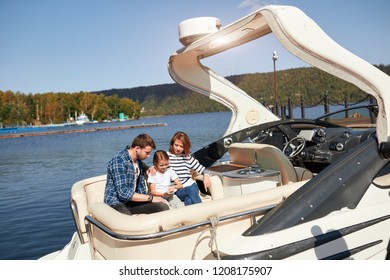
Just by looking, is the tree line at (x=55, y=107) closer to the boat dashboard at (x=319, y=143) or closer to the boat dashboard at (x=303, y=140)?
the boat dashboard at (x=303, y=140)

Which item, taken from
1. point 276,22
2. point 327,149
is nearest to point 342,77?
point 276,22

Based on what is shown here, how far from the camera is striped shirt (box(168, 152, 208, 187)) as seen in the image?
3602 mm

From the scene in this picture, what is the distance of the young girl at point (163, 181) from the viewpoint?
3236 millimetres

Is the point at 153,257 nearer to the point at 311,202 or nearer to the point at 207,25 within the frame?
the point at 311,202

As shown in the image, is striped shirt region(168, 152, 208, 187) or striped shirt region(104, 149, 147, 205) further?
striped shirt region(168, 152, 208, 187)

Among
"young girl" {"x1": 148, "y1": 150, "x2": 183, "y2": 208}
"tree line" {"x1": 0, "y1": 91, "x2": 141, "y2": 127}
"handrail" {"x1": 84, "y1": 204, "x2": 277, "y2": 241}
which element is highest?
"tree line" {"x1": 0, "y1": 91, "x2": 141, "y2": 127}

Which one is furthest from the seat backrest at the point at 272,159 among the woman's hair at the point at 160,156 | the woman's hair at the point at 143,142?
the woman's hair at the point at 143,142

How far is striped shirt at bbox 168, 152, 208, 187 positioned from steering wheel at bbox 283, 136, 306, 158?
1006 mm

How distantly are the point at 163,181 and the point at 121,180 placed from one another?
0.52 metres

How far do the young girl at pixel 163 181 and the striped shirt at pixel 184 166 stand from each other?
196 millimetres

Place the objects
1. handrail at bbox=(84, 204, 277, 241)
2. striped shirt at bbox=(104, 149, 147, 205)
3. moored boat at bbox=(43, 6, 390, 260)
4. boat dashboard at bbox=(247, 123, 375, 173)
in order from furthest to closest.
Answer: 1. boat dashboard at bbox=(247, 123, 375, 173)
2. striped shirt at bbox=(104, 149, 147, 205)
3. moored boat at bbox=(43, 6, 390, 260)
4. handrail at bbox=(84, 204, 277, 241)

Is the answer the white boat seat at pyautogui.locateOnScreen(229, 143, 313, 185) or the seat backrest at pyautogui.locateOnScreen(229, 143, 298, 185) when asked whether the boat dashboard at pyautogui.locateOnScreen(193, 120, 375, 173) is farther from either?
the seat backrest at pyautogui.locateOnScreen(229, 143, 298, 185)

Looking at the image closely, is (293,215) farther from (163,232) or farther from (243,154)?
(243,154)

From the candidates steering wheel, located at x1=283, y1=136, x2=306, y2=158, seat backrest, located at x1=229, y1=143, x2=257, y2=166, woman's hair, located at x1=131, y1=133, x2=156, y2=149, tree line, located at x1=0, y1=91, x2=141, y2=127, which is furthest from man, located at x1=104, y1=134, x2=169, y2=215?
tree line, located at x1=0, y1=91, x2=141, y2=127
